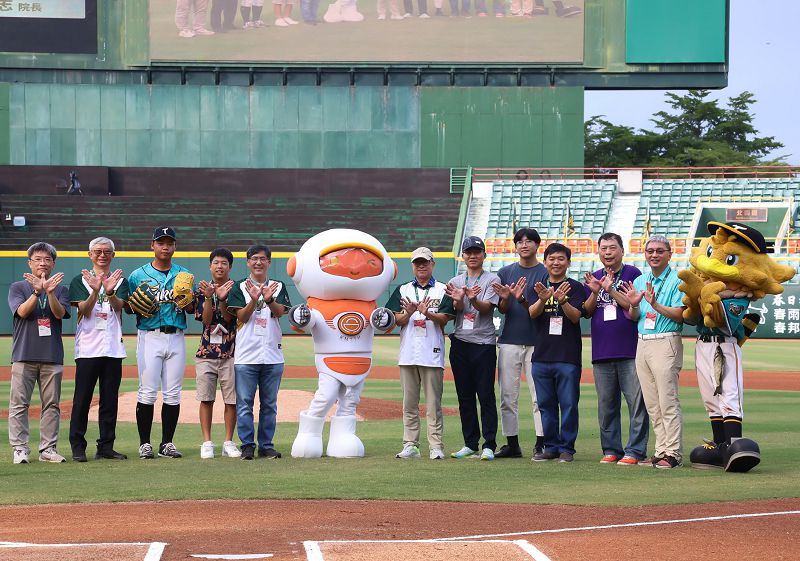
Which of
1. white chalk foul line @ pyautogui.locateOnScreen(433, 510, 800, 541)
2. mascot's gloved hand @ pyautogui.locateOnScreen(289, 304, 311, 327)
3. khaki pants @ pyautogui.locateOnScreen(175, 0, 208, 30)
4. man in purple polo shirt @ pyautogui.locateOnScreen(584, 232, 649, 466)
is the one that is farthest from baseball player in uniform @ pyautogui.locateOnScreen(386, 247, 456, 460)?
khaki pants @ pyautogui.locateOnScreen(175, 0, 208, 30)

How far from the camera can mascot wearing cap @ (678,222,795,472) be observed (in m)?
9.76

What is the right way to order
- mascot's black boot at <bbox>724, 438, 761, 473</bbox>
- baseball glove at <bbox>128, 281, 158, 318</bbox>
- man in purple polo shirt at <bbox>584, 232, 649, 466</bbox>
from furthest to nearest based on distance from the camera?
baseball glove at <bbox>128, 281, 158, 318</bbox> < man in purple polo shirt at <bbox>584, 232, 649, 466</bbox> < mascot's black boot at <bbox>724, 438, 761, 473</bbox>

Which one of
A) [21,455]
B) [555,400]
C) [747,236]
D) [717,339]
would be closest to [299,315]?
[555,400]

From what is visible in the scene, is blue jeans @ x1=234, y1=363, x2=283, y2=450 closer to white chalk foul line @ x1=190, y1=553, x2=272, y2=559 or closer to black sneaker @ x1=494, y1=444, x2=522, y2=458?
black sneaker @ x1=494, y1=444, x2=522, y2=458

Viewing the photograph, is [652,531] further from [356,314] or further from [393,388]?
[393,388]

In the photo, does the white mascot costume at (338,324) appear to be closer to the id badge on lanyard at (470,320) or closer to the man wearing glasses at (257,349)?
the man wearing glasses at (257,349)

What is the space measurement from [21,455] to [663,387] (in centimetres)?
545

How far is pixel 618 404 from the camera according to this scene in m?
10.5

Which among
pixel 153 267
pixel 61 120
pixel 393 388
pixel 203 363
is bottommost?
pixel 393 388

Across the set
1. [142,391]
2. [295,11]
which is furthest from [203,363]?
[295,11]

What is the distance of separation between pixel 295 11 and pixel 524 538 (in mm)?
37157

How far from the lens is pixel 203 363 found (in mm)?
10852

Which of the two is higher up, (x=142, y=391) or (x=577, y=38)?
(x=577, y=38)

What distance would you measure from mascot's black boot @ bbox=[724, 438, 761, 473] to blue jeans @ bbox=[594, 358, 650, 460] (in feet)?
2.69
